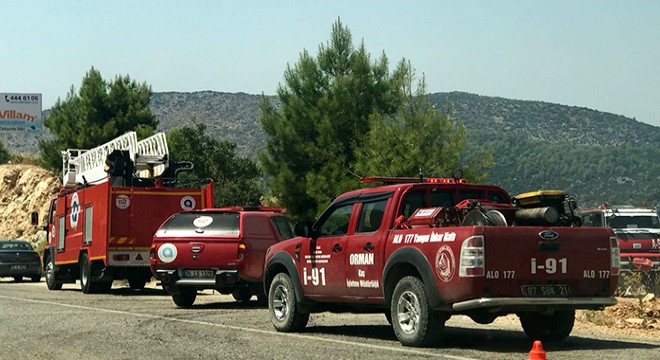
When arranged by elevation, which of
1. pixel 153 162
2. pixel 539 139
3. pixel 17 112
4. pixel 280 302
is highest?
pixel 539 139

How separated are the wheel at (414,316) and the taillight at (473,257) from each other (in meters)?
0.74

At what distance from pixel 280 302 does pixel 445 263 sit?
13.0ft

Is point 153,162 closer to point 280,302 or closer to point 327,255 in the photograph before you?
point 280,302

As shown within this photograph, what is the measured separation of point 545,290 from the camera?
1210cm

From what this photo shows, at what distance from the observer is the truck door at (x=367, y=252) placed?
13.3 meters

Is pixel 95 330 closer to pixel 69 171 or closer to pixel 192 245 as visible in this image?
pixel 192 245

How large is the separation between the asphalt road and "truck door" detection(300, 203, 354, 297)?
650 millimetres

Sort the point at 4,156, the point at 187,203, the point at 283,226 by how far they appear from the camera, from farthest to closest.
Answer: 1. the point at 4,156
2. the point at 187,203
3. the point at 283,226

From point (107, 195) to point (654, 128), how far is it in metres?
109

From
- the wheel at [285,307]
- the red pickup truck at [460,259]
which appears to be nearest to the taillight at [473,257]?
the red pickup truck at [460,259]

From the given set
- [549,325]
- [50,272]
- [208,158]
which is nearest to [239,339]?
[549,325]

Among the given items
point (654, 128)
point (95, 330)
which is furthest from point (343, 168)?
point (654, 128)

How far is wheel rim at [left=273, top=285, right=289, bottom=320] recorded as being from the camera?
15.1 m

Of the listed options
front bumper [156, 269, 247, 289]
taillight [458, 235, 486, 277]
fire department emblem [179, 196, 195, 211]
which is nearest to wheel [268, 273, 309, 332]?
taillight [458, 235, 486, 277]
